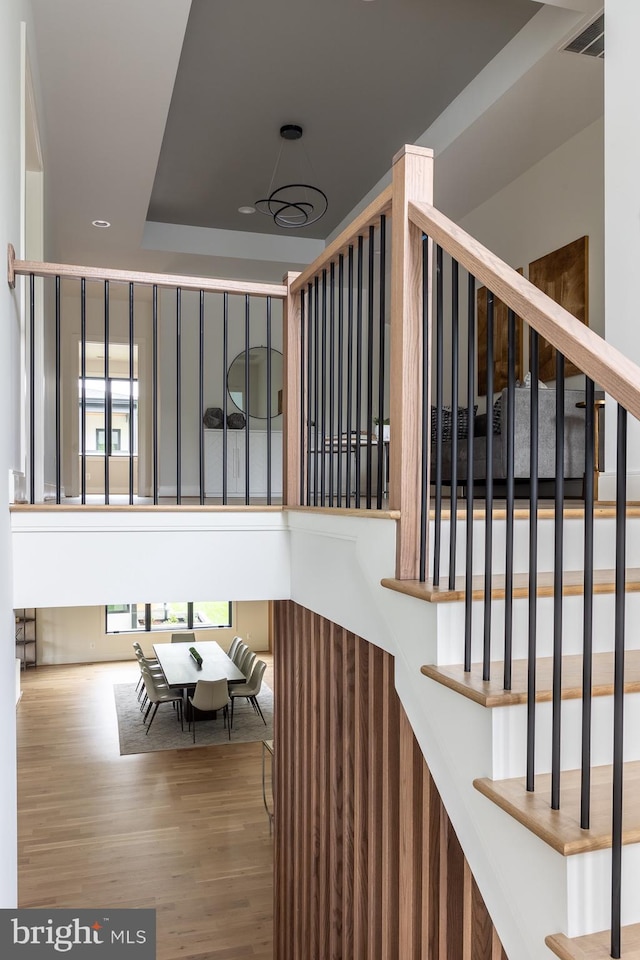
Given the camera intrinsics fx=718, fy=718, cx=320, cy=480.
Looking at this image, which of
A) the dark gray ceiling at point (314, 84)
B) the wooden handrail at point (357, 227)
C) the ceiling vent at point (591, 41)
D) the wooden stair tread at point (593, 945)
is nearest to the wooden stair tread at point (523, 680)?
the wooden stair tread at point (593, 945)

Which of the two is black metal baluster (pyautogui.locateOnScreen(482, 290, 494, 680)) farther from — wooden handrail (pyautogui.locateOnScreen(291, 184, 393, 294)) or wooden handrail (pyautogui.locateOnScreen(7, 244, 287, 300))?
wooden handrail (pyautogui.locateOnScreen(7, 244, 287, 300))

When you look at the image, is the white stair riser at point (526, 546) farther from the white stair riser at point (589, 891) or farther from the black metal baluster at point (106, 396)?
the black metal baluster at point (106, 396)

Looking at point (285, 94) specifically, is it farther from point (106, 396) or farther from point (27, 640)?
point (27, 640)

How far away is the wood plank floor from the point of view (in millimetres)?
5371

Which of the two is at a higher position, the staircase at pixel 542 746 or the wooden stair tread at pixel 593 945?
the staircase at pixel 542 746

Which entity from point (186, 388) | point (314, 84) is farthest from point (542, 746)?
point (186, 388)

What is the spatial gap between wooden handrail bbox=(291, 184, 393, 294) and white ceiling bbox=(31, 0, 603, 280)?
5.99 feet

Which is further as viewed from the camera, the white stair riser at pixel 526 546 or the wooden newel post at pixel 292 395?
the wooden newel post at pixel 292 395

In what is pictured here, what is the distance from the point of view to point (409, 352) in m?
1.91

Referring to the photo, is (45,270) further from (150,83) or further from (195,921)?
(195,921)

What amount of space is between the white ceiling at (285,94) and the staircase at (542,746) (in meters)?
3.19

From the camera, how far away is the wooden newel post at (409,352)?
1.89m

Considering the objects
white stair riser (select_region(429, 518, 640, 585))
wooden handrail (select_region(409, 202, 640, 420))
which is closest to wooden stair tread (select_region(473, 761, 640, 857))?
white stair riser (select_region(429, 518, 640, 585))

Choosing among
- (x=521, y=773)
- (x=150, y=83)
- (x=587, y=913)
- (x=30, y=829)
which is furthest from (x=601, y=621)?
(x=30, y=829)
